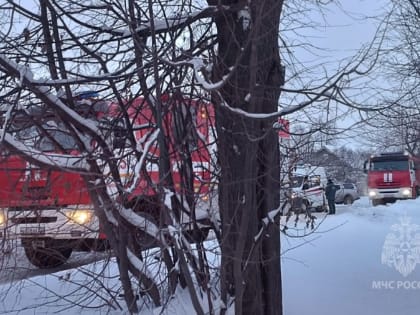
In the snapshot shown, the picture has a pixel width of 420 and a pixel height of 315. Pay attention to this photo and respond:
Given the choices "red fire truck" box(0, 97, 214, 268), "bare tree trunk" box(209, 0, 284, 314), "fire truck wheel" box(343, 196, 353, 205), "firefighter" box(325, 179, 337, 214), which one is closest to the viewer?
"bare tree trunk" box(209, 0, 284, 314)

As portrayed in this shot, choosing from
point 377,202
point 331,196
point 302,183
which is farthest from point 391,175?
point 302,183

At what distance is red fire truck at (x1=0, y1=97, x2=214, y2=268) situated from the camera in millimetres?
4094

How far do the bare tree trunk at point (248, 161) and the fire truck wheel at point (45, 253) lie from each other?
161 centimetres

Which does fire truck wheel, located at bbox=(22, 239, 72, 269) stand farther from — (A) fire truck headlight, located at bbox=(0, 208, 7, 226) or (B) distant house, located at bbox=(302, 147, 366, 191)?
(B) distant house, located at bbox=(302, 147, 366, 191)

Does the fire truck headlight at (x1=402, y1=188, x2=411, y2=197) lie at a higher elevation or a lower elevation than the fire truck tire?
higher

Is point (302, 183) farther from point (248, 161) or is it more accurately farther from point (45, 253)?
point (45, 253)

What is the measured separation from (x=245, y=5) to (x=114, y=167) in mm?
1523

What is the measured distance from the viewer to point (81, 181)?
425 cm

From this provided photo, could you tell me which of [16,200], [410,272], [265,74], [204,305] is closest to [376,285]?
[410,272]

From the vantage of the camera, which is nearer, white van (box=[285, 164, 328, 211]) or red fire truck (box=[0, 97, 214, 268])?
red fire truck (box=[0, 97, 214, 268])

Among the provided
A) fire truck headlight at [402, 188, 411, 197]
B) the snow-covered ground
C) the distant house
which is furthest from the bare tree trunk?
fire truck headlight at [402, 188, 411, 197]

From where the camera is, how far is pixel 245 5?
4.00 meters

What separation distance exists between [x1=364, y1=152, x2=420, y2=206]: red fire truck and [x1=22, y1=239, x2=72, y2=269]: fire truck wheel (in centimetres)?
2379

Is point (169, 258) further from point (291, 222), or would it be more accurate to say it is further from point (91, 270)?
point (291, 222)
